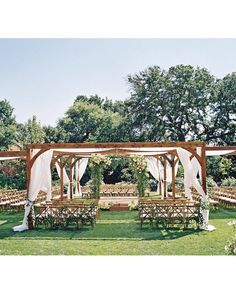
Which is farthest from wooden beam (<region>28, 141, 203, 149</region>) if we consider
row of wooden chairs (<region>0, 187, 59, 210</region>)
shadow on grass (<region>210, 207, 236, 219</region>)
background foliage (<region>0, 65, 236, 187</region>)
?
background foliage (<region>0, 65, 236, 187</region>)

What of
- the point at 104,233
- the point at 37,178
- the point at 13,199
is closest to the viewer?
the point at 104,233

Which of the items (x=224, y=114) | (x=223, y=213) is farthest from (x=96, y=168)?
(x=224, y=114)

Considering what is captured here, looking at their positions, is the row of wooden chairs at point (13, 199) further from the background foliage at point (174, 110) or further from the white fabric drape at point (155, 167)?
the background foliage at point (174, 110)

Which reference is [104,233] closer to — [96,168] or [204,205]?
[204,205]

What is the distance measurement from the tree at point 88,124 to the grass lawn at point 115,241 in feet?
59.1

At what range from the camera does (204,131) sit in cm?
2819

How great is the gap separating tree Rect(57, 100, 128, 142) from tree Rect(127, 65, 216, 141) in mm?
1856

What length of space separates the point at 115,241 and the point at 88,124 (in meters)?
23.8

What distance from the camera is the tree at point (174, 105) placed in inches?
1094

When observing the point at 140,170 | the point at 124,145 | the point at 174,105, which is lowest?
the point at 140,170

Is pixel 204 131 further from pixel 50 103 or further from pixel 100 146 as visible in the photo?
pixel 100 146

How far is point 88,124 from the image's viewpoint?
32219 millimetres
